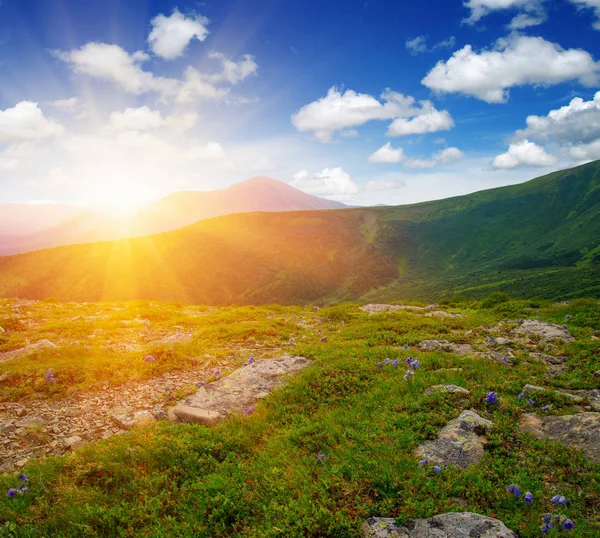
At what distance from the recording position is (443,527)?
14.3 ft

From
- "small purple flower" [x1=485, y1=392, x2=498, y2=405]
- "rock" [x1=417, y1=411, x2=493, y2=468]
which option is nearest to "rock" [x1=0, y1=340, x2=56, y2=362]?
"rock" [x1=417, y1=411, x2=493, y2=468]

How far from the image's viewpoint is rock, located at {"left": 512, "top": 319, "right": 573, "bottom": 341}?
12875 mm

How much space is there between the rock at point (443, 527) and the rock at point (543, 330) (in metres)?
10.9

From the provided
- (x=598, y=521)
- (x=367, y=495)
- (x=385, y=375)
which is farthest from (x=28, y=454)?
(x=598, y=521)

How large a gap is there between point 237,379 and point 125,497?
4937mm

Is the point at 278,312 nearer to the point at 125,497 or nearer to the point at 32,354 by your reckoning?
the point at 32,354

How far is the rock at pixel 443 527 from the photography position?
13.7ft

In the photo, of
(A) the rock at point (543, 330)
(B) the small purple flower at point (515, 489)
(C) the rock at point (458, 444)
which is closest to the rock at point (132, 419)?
(C) the rock at point (458, 444)

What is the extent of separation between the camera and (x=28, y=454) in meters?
7.17

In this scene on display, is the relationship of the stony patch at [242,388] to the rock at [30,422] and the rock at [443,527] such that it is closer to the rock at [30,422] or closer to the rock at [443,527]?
the rock at [30,422]

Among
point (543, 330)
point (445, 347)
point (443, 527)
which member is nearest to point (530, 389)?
point (445, 347)

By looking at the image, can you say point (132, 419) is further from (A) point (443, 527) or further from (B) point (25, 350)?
(A) point (443, 527)

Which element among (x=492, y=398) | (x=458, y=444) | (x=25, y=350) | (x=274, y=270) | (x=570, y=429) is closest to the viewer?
(x=458, y=444)

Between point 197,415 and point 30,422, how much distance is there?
13.2ft
